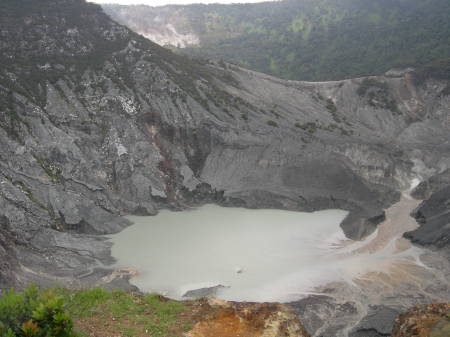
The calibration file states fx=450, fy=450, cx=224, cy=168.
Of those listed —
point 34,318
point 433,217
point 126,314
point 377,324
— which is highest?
point 34,318

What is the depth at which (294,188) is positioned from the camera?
36.5m

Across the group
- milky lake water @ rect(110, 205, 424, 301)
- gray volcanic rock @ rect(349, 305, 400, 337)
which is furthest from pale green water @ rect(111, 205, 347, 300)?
gray volcanic rock @ rect(349, 305, 400, 337)

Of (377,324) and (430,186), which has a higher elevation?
(430,186)

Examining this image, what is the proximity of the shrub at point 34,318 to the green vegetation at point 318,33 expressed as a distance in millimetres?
66232

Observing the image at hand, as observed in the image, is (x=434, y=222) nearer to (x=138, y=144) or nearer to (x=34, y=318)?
(x=138, y=144)

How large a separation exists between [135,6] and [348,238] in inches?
5933

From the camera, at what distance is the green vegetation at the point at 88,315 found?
768 centimetres

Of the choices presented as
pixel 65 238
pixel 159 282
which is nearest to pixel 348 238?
pixel 159 282

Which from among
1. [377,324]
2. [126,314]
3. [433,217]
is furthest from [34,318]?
[433,217]

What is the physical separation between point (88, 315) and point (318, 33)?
11059 centimetres

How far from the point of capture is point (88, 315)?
37.4ft

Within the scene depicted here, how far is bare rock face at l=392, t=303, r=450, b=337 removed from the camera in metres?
8.95

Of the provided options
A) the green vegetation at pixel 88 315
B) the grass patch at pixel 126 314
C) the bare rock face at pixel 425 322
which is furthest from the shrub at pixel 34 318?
the bare rock face at pixel 425 322

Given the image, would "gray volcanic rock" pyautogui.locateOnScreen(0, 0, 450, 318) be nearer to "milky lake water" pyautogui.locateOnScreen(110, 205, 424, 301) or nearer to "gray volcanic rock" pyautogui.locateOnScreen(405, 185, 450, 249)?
"milky lake water" pyautogui.locateOnScreen(110, 205, 424, 301)
